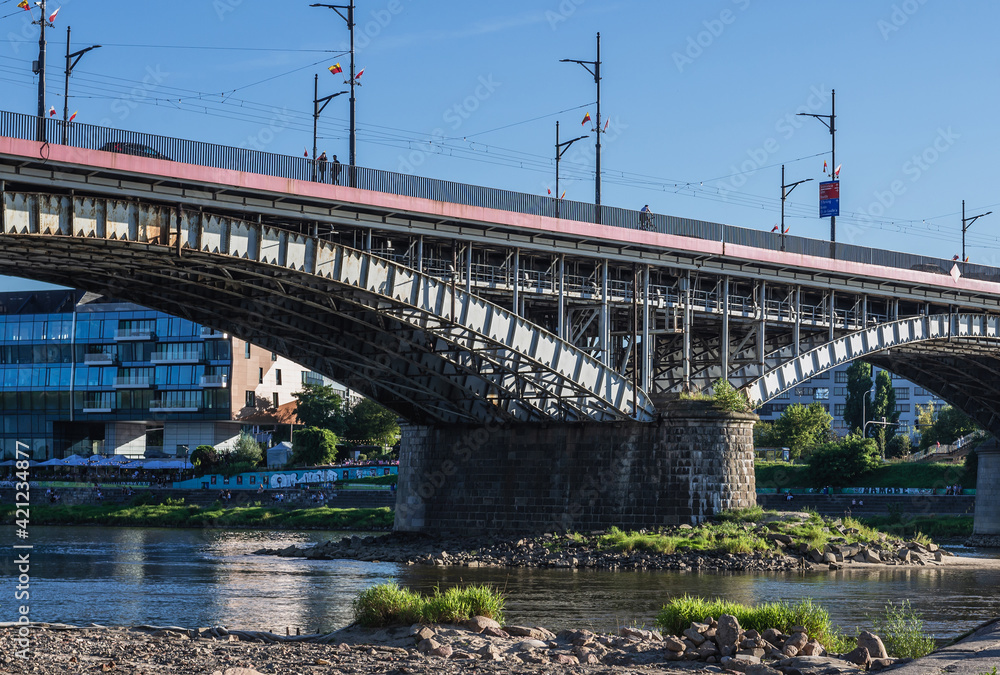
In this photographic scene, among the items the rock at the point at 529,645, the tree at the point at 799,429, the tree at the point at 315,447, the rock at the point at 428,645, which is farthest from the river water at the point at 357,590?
the tree at the point at 799,429

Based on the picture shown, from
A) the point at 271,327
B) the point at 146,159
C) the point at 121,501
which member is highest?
the point at 146,159

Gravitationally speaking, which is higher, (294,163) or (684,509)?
(294,163)

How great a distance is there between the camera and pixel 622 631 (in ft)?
83.0

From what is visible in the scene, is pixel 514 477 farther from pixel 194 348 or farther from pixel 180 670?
pixel 194 348

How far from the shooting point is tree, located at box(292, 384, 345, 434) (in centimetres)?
11531

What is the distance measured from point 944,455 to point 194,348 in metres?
67.2

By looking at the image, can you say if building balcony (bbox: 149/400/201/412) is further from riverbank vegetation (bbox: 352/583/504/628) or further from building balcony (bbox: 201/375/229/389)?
riverbank vegetation (bbox: 352/583/504/628)

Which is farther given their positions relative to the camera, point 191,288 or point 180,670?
point 191,288

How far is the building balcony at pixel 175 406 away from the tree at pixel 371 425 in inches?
552

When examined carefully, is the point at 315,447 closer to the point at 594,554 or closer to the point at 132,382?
the point at 132,382

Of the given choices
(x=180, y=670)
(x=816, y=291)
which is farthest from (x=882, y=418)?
(x=180, y=670)

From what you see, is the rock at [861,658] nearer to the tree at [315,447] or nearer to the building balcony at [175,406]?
the tree at [315,447]

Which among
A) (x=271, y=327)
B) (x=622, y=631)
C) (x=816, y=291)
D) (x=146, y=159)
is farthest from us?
(x=816, y=291)

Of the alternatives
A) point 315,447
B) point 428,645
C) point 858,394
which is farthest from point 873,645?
point 858,394
